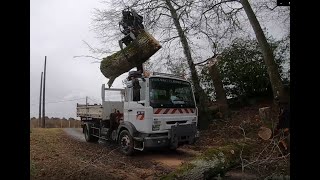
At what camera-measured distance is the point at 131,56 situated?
940 centimetres

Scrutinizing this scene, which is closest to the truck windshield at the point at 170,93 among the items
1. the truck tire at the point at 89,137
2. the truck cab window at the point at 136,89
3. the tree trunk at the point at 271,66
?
the truck cab window at the point at 136,89

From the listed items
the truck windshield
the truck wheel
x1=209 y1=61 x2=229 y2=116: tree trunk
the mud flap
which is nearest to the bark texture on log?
the mud flap

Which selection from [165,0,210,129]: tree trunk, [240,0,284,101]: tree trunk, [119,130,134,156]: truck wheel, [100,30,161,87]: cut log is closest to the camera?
[119,130,134,156]: truck wheel

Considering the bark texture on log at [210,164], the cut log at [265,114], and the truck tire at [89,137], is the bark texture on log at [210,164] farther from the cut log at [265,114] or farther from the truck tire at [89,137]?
the truck tire at [89,137]

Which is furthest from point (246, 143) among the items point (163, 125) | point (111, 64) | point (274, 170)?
point (111, 64)

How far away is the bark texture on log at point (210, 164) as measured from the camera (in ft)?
17.0

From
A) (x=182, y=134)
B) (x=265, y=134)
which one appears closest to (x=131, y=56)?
(x=182, y=134)

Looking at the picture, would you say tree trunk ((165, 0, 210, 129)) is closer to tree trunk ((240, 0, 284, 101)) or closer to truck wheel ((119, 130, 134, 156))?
tree trunk ((240, 0, 284, 101))

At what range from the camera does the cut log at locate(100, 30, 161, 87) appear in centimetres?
912

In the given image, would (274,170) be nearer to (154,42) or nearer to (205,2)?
(154,42)

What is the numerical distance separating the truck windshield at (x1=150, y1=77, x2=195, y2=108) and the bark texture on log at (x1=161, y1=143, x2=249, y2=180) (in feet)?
8.00

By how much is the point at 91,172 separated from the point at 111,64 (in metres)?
4.61
